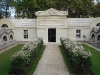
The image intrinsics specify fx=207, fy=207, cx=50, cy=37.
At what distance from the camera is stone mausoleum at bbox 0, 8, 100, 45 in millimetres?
30344

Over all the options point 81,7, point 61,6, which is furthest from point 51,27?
point 61,6

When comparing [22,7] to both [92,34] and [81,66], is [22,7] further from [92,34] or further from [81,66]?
[81,66]

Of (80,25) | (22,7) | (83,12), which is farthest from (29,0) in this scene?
(80,25)

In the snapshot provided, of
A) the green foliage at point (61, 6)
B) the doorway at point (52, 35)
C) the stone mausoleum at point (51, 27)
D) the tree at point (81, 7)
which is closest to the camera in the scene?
the stone mausoleum at point (51, 27)

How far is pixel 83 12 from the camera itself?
40.7 meters

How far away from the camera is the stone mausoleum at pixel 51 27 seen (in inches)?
1195

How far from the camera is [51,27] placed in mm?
30562

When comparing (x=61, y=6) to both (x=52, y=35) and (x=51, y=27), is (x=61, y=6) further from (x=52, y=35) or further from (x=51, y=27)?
(x=51, y=27)

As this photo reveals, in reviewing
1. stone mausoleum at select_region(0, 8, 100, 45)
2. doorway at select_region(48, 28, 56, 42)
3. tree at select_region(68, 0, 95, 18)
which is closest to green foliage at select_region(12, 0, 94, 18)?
tree at select_region(68, 0, 95, 18)

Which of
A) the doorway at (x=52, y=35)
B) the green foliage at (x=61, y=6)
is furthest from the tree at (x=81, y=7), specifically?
the doorway at (x=52, y=35)

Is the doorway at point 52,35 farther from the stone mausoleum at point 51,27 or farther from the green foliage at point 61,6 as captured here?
the green foliage at point 61,6

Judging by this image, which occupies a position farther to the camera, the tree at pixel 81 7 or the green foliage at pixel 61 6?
the green foliage at pixel 61 6

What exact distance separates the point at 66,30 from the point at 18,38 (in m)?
7.61

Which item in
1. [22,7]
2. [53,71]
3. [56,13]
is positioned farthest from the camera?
[22,7]
